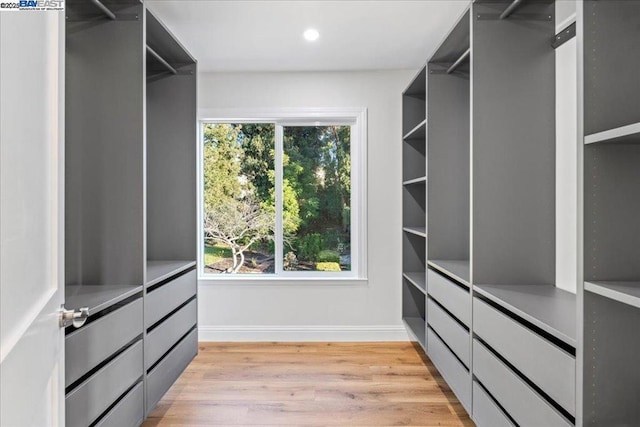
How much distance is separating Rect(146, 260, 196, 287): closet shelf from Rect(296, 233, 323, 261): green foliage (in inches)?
52.7

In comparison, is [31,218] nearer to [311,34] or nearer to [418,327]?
[311,34]

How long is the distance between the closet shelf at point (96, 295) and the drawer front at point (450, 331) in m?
1.79

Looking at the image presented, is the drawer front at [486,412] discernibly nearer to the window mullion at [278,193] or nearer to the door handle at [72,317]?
the door handle at [72,317]

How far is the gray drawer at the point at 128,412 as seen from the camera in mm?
1948

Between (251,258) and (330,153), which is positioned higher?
(330,153)

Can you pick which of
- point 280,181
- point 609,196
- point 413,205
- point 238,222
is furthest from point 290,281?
point 609,196

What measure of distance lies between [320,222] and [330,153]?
0.69 meters

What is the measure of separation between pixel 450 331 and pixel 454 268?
0.40 meters

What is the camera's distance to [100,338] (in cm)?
186

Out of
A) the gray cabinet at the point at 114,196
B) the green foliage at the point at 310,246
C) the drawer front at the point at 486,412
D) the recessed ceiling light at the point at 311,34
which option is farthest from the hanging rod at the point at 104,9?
the drawer front at the point at 486,412

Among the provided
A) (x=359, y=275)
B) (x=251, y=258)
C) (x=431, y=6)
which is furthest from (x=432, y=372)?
(x=431, y=6)

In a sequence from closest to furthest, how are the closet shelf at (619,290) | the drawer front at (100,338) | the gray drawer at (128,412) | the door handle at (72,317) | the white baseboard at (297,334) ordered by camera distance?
1. the closet shelf at (619,290)
2. the door handle at (72,317)
3. the drawer front at (100,338)
4. the gray drawer at (128,412)
5. the white baseboard at (297,334)

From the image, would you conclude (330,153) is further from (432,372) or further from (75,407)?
(75,407)

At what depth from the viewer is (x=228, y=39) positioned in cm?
335
